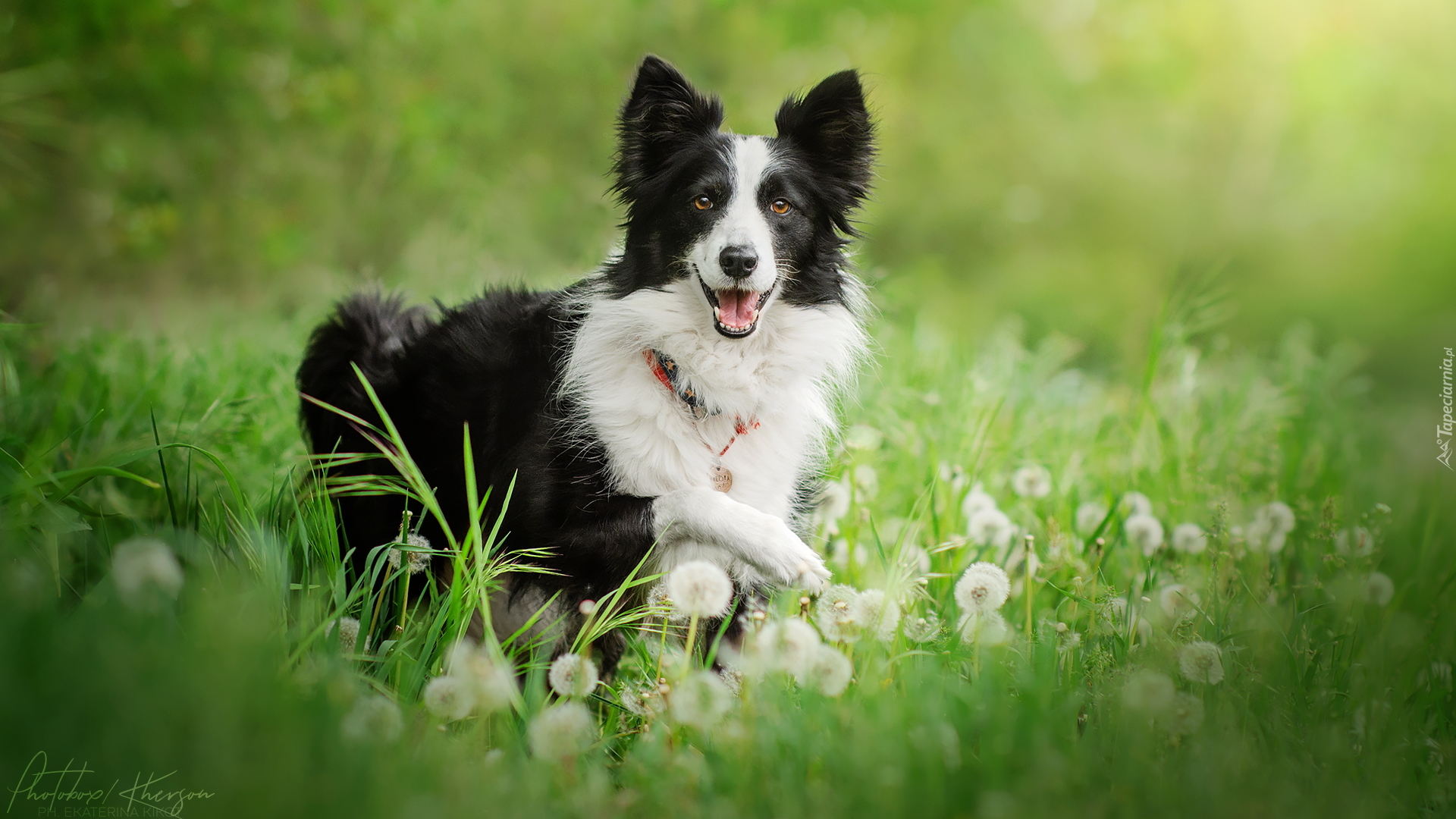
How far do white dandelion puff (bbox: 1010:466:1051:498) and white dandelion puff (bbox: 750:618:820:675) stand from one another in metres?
2.01

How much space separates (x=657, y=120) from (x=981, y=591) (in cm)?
187

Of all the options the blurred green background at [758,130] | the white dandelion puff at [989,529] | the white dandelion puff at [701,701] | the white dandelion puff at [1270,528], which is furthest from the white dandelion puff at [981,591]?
the blurred green background at [758,130]

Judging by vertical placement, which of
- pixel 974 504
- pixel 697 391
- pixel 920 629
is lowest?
pixel 920 629

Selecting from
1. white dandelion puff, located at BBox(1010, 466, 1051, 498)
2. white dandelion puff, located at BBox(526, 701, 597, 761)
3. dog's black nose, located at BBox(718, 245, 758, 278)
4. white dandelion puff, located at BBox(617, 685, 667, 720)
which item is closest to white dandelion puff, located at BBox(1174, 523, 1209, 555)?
white dandelion puff, located at BBox(1010, 466, 1051, 498)

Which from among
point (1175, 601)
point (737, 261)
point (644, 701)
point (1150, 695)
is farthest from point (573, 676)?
point (1175, 601)

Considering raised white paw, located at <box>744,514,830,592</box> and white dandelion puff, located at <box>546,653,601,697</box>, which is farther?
raised white paw, located at <box>744,514,830,592</box>

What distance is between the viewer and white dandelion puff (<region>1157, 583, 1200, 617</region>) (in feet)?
8.23

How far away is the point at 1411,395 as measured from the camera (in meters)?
9.31

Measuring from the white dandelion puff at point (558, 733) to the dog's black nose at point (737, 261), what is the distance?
140cm

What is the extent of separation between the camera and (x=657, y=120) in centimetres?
299

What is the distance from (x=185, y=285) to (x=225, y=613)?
437 inches

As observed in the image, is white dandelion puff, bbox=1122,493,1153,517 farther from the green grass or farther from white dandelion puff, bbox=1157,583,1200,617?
white dandelion puff, bbox=1157,583,1200,617

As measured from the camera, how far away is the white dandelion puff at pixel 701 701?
1739 millimetres

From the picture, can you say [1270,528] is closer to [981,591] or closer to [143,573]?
[981,591]
